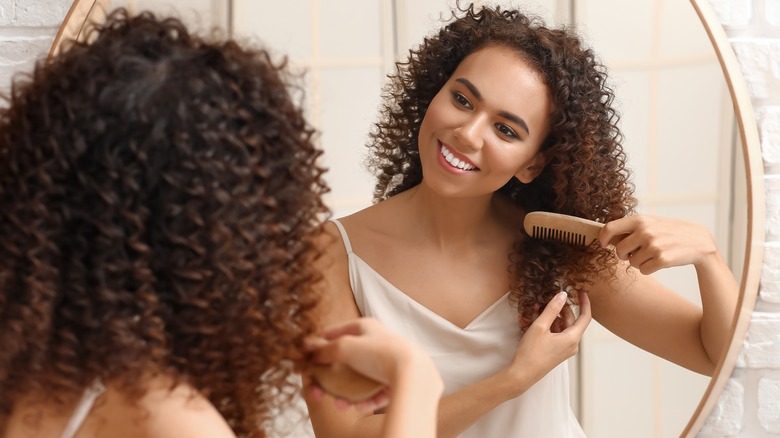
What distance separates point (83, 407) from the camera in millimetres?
669

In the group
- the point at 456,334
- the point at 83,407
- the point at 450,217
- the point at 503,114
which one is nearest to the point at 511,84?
the point at 503,114

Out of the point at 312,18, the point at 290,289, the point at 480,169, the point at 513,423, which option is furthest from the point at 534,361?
the point at 312,18

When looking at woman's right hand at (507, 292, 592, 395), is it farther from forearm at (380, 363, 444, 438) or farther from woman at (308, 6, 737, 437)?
forearm at (380, 363, 444, 438)

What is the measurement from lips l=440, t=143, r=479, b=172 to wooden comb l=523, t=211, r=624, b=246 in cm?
9

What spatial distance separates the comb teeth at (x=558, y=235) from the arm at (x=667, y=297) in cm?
2

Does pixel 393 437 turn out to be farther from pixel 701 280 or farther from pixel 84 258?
pixel 701 280

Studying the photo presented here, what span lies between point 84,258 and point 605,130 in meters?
0.54

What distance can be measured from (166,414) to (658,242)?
54 cm

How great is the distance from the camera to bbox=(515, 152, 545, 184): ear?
88cm

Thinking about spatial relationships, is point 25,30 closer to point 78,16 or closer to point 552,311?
point 78,16

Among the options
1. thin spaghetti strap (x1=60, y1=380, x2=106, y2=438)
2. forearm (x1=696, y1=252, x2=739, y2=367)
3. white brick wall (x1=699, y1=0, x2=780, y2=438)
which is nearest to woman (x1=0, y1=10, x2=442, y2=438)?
thin spaghetti strap (x1=60, y1=380, x2=106, y2=438)

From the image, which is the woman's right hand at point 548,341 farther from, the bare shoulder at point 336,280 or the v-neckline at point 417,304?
the bare shoulder at point 336,280

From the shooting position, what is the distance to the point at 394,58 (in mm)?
910

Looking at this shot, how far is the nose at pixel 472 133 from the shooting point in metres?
0.84
